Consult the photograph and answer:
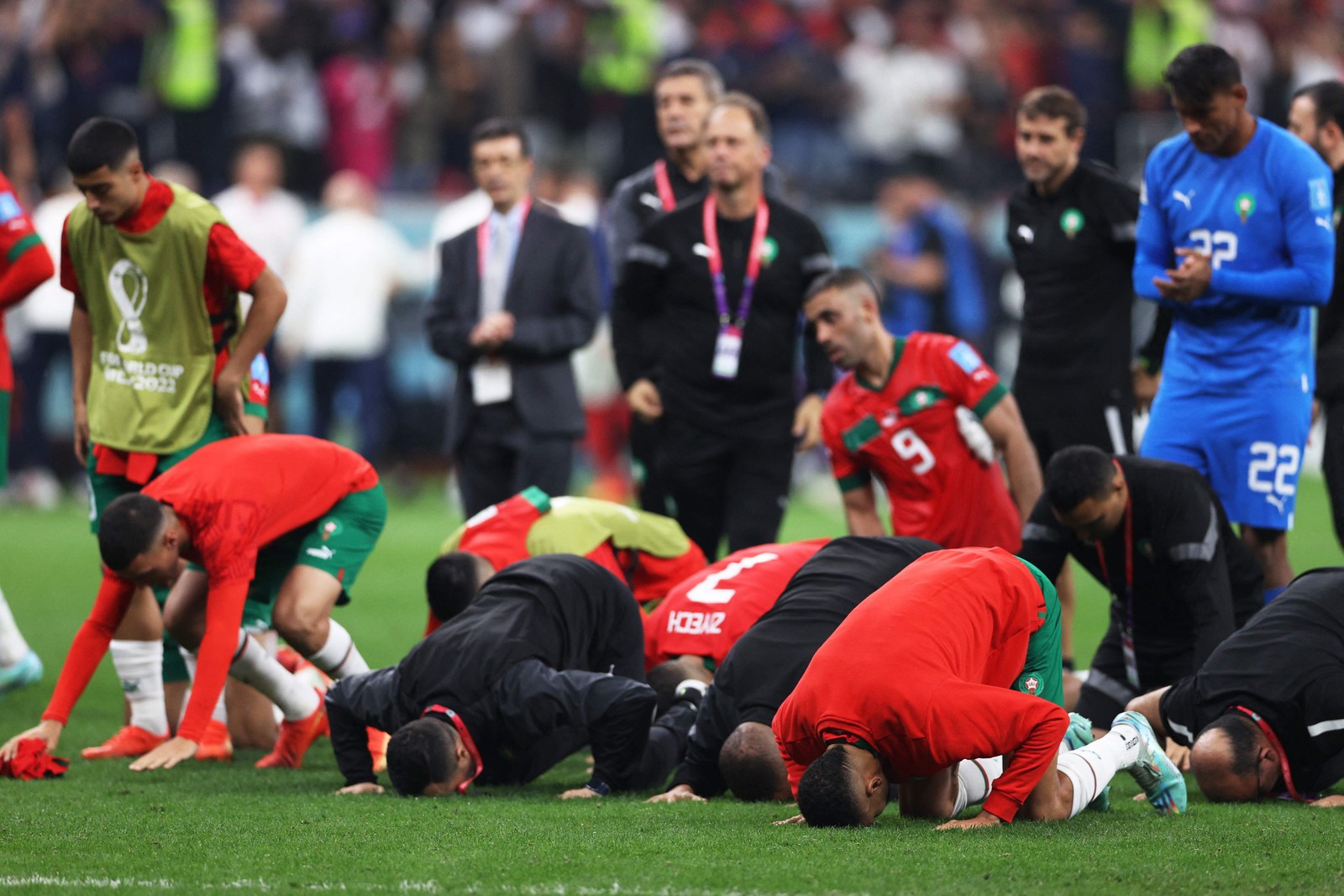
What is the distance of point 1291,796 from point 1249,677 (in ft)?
1.26

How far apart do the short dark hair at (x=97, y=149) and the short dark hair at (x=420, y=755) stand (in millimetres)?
2336

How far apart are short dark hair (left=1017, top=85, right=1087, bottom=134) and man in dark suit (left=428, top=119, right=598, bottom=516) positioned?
219 centimetres

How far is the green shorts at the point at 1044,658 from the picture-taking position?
16.8 feet

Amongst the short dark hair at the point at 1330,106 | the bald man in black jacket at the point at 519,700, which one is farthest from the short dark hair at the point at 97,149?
the short dark hair at the point at 1330,106

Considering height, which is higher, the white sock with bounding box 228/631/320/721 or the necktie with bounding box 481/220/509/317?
the necktie with bounding box 481/220/509/317

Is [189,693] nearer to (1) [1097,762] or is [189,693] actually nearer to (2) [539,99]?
(1) [1097,762]

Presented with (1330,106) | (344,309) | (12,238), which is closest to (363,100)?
(344,309)

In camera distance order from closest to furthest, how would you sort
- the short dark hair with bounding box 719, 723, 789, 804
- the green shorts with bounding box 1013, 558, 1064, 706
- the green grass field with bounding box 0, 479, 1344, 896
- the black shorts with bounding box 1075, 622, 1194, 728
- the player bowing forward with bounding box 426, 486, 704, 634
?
the green grass field with bounding box 0, 479, 1344, 896 < the green shorts with bounding box 1013, 558, 1064, 706 < the short dark hair with bounding box 719, 723, 789, 804 < the black shorts with bounding box 1075, 622, 1194, 728 < the player bowing forward with bounding box 426, 486, 704, 634

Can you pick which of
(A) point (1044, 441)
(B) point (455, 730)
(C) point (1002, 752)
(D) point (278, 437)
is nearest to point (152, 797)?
(B) point (455, 730)

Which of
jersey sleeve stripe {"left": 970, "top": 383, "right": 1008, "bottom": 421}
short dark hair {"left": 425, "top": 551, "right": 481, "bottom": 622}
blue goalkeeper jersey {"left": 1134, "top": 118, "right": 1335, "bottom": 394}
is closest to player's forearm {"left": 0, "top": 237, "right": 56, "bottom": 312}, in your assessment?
short dark hair {"left": 425, "top": 551, "right": 481, "bottom": 622}

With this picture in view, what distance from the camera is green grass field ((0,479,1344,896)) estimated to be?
4.16 m

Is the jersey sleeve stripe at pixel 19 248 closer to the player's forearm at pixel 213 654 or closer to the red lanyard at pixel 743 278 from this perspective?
the player's forearm at pixel 213 654

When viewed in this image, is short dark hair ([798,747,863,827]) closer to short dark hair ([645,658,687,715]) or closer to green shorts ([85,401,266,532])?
short dark hair ([645,658,687,715])

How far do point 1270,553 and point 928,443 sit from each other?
52.3 inches
